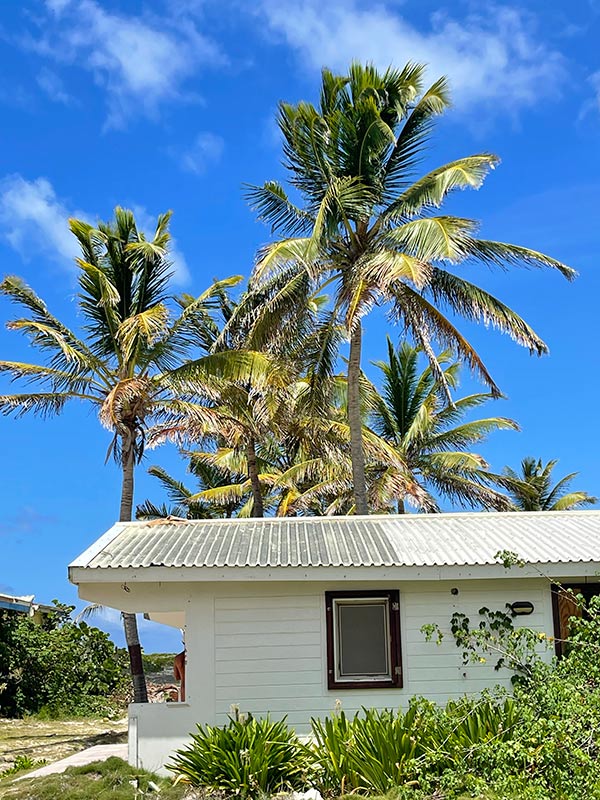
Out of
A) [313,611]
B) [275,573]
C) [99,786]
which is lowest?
[99,786]

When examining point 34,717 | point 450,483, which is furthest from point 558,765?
point 450,483

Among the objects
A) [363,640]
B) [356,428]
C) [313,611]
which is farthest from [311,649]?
[356,428]

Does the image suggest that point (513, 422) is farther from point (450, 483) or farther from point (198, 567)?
point (198, 567)

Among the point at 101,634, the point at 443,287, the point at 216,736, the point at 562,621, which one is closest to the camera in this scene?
the point at 216,736

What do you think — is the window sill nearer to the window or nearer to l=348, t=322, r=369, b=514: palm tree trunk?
the window

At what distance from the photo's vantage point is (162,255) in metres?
20.2

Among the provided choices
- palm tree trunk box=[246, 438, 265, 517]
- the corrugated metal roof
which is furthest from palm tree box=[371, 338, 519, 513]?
the corrugated metal roof

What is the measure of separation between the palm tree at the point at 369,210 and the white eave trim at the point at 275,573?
6767 mm

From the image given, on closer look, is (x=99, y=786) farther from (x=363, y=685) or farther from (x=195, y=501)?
(x=195, y=501)

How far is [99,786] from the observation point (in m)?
9.83

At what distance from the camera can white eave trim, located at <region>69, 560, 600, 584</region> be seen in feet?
35.1

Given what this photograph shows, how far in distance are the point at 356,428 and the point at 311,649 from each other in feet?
24.9

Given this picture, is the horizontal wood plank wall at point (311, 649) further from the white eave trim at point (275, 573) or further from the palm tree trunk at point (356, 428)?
the palm tree trunk at point (356, 428)

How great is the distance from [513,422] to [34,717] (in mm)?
14697
